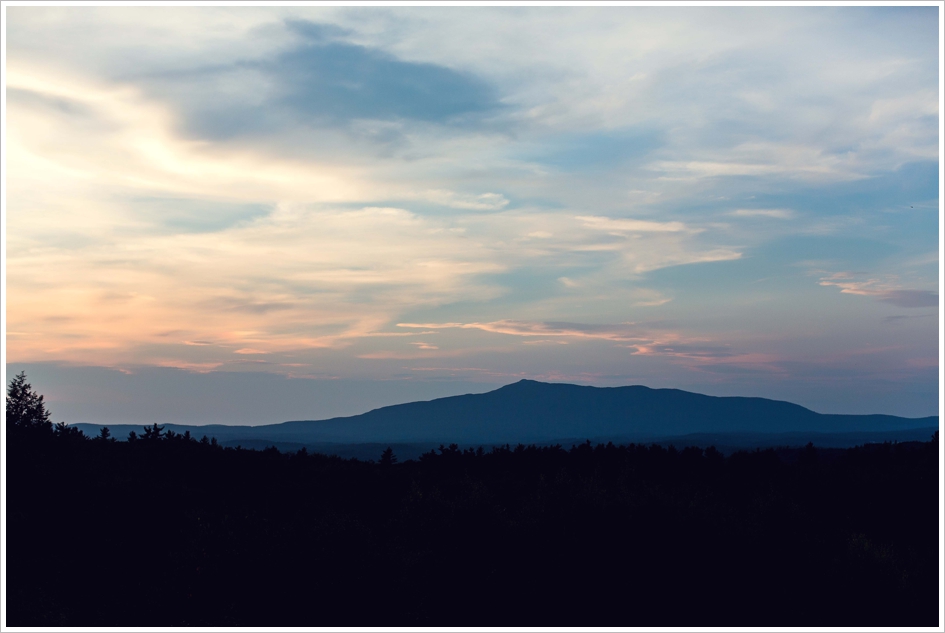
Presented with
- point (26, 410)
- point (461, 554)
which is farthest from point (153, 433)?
point (461, 554)

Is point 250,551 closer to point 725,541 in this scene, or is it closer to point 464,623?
point 464,623

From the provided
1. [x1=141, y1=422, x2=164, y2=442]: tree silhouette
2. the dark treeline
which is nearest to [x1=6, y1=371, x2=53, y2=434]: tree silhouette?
the dark treeline

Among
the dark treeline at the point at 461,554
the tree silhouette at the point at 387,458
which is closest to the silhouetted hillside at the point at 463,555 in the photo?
the dark treeline at the point at 461,554

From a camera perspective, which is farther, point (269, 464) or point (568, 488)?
point (269, 464)

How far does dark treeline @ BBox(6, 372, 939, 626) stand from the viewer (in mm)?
16141

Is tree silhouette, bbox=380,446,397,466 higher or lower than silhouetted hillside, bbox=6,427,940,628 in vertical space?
higher

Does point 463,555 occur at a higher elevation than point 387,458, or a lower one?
lower

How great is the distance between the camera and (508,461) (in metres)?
35.1

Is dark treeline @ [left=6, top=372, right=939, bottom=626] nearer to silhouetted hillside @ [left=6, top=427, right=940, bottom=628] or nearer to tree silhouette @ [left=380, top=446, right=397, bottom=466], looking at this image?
silhouetted hillside @ [left=6, top=427, right=940, bottom=628]

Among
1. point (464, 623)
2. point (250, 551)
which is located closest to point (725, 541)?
point (464, 623)

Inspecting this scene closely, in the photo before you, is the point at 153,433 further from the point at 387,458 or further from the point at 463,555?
the point at 463,555

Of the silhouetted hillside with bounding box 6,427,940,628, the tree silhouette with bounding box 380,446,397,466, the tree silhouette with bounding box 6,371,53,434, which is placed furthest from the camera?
the tree silhouette with bounding box 380,446,397,466

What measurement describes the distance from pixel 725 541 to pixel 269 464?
2145cm

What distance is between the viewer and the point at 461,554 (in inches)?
724
